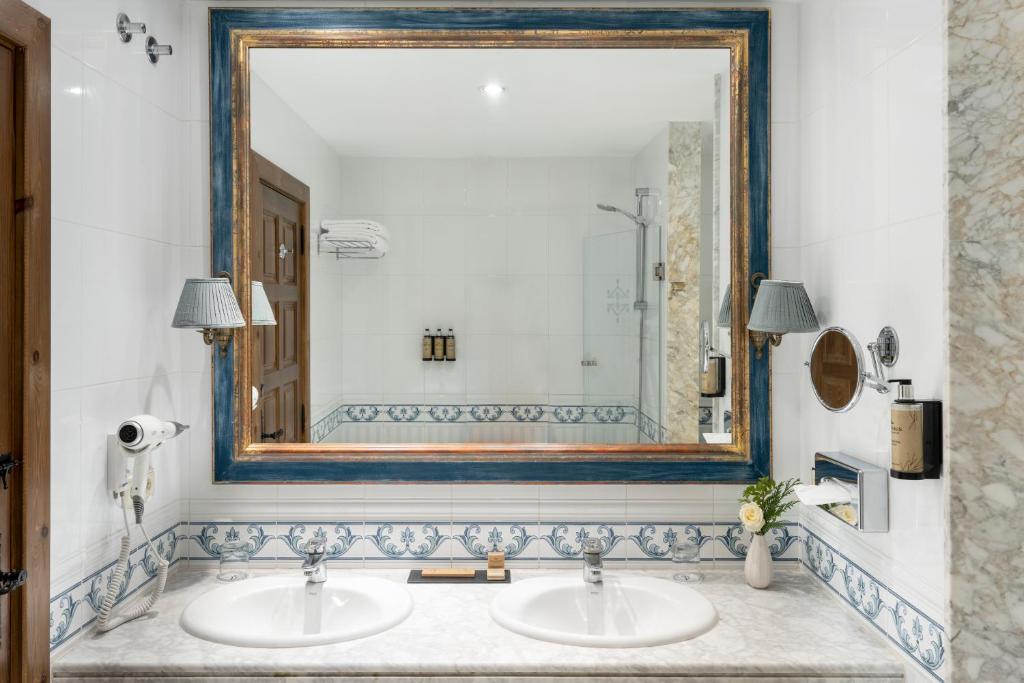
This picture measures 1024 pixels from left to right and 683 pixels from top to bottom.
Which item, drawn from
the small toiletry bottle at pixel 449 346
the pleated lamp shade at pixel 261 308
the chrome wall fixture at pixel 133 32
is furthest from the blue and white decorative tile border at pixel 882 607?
the chrome wall fixture at pixel 133 32

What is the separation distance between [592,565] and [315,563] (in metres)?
0.67

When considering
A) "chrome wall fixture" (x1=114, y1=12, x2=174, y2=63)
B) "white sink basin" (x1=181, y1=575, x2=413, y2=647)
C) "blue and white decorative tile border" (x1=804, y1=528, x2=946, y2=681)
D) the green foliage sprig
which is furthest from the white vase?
"chrome wall fixture" (x1=114, y1=12, x2=174, y2=63)

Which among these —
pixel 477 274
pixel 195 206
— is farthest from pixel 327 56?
pixel 477 274

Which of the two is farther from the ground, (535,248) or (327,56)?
(327,56)

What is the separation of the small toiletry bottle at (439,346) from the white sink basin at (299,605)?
59 centimetres

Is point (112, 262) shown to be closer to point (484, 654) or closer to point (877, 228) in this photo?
point (484, 654)

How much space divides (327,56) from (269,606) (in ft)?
4.65

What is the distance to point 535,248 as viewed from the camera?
188 centimetres

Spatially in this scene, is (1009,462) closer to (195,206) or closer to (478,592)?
(478,592)

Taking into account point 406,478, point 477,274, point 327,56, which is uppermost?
point 327,56

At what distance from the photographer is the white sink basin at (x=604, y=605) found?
1627mm

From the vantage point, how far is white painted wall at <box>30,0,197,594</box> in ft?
4.50

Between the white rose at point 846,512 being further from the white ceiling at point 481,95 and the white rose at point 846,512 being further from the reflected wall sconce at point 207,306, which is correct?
the reflected wall sconce at point 207,306

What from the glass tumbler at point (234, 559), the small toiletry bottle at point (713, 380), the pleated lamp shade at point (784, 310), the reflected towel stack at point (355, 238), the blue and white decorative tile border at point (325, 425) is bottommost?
the glass tumbler at point (234, 559)
